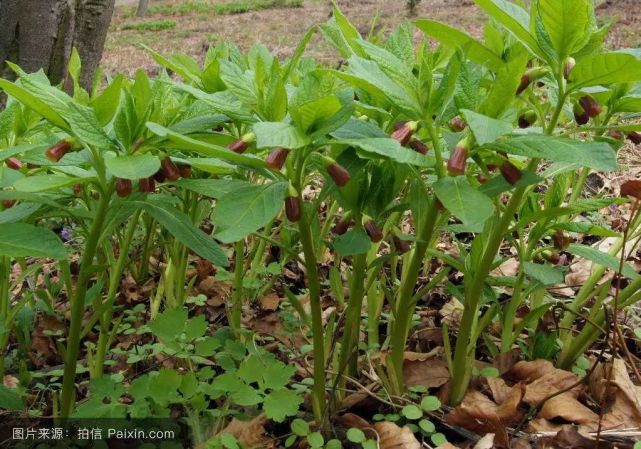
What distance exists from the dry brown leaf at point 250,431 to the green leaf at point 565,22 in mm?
975

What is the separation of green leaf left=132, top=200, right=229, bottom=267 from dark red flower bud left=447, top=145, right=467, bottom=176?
428mm

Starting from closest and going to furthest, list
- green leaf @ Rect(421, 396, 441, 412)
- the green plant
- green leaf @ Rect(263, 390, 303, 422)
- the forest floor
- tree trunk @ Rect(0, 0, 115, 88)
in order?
green leaf @ Rect(263, 390, 303, 422) → green leaf @ Rect(421, 396, 441, 412) → tree trunk @ Rect(0, 0, 115, 88) → the forest floor → the green plant

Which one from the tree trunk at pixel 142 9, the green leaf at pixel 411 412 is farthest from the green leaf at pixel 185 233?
the tree trunk at pixel 142 9

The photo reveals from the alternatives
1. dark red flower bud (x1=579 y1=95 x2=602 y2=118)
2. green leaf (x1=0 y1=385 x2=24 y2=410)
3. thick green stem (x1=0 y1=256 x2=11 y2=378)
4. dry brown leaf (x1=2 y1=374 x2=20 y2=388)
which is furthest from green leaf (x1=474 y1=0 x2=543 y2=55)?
dry brown leaf (x1=2 y1=374 x2=20 y2=388)

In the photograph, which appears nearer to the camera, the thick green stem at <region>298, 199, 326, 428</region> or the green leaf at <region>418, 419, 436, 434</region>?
the thick green stem at <region>298, 199, 326, 428</region>

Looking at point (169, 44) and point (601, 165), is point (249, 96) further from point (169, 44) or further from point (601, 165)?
point (169, 44)

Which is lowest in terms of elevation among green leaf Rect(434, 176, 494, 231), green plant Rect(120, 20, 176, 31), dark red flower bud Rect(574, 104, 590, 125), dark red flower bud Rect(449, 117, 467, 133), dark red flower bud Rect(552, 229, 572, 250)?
green plant Rect(120, 20, 176, 31)

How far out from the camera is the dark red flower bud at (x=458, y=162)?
3.20ft

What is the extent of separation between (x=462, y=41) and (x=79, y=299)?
0.91m

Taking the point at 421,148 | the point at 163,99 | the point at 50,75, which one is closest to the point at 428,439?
the point at 421,148

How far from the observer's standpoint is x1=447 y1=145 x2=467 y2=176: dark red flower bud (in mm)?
976

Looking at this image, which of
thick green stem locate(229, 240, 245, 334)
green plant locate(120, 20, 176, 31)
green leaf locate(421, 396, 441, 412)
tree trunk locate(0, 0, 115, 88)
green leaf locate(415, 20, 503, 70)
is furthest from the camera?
green plant locate(120, 20, 176, 31)

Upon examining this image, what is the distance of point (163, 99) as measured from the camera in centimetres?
122

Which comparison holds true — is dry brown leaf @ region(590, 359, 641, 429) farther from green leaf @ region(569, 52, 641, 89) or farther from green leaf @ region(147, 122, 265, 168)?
green leaf @ region(147, 122, 265, 168)
